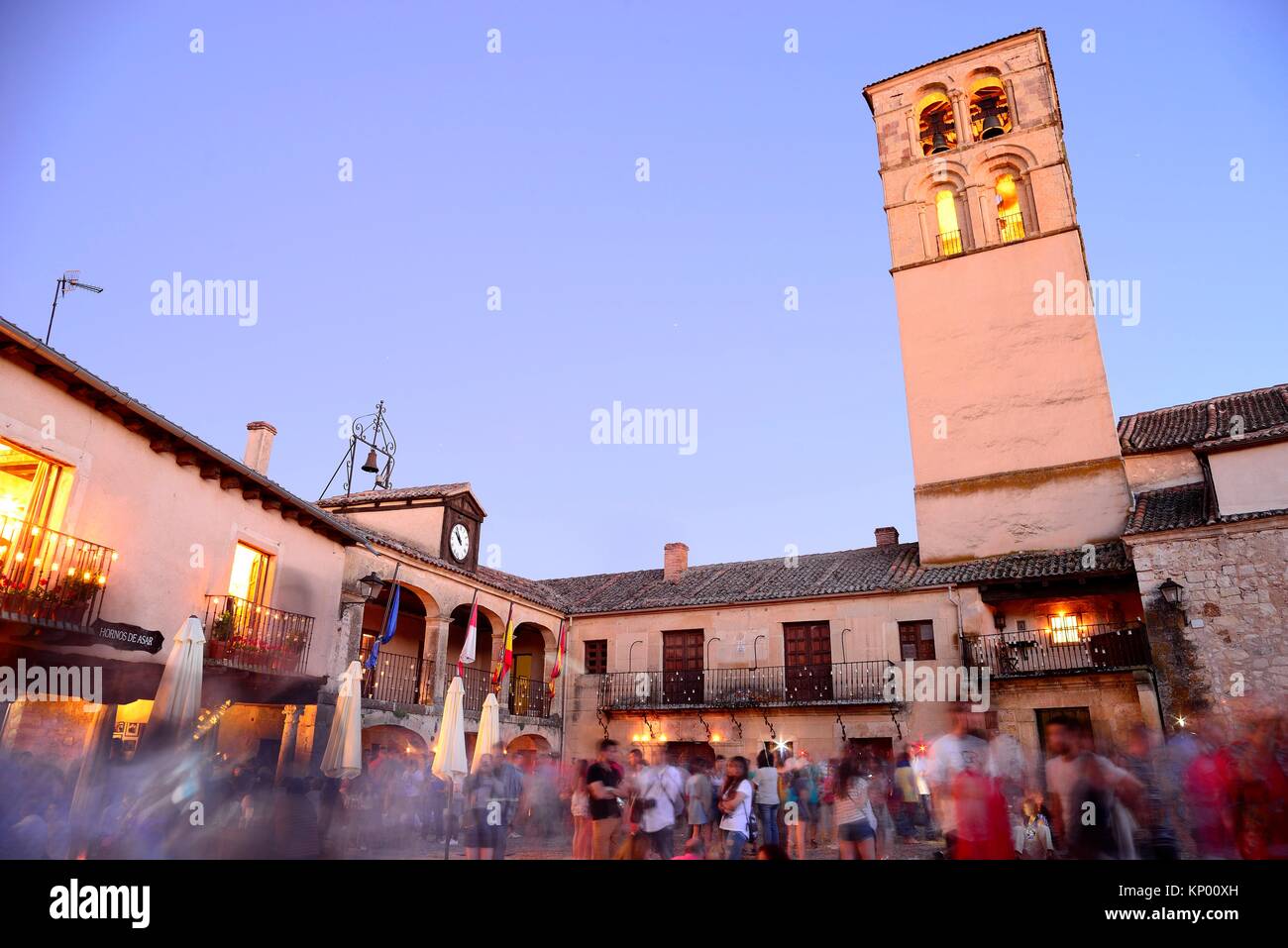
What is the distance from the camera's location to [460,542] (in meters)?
18.8

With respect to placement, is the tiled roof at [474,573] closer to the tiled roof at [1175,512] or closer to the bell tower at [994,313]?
the bell tower at [994,313]

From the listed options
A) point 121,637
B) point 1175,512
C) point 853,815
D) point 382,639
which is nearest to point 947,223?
point 1175,512

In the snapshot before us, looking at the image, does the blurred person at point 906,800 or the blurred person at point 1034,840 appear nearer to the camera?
the blurred person at point 1034,840

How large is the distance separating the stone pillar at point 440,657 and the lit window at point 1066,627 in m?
13.4

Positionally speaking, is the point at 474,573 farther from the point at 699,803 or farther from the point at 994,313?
the point at 994,313

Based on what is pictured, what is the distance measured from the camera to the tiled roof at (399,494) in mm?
18469

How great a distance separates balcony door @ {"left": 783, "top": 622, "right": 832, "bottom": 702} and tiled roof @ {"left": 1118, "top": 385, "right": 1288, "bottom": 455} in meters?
8.79

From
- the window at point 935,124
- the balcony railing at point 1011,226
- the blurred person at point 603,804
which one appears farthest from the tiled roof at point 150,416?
the window at point 935,124

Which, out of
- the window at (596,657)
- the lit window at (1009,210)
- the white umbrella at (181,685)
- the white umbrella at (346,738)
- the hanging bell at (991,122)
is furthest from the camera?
the hanging bell at (991,122)

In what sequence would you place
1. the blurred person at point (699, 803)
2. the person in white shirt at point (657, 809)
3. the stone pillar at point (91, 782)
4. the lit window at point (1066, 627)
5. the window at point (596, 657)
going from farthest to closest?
1. the window at point (596, 657)
2. the lit window at point (1066, 627)
3. the blurred person at point (699, 803)
4. the stone pillar at point (91, 782)
5. the person in white shirt at point (657, 809)

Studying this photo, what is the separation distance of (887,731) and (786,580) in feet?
16.1

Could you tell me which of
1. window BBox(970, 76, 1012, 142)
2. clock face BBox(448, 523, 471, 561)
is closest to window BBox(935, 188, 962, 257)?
window BBox(970, 76, 1012, 142)

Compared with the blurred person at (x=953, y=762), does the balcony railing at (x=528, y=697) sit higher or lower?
higher

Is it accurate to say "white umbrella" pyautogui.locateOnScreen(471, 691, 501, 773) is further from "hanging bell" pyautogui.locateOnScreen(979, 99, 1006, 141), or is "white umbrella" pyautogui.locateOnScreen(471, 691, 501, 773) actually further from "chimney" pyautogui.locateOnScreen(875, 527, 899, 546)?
"hanging bell" pyautogui.locateOnScreen(979, 99, 1006, 141)
